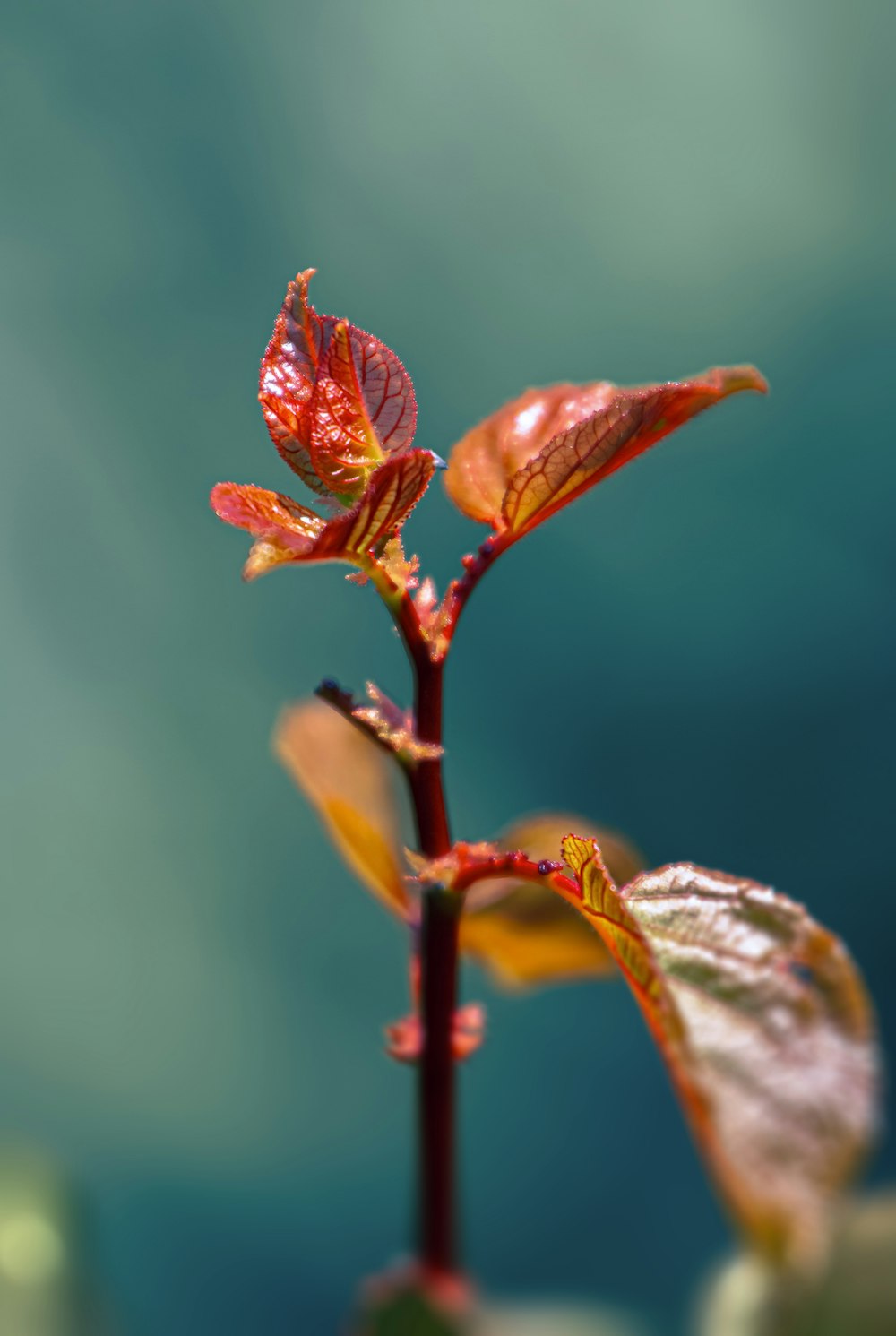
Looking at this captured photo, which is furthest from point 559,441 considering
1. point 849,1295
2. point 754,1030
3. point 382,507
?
point 849,1295

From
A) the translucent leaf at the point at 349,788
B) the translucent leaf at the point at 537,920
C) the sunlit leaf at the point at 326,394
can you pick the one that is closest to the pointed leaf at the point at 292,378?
the sunlit leaf at the point at 326,394

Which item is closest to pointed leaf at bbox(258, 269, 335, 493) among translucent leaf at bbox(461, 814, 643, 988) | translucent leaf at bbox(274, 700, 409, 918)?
translucent leaf at bbox(274, 700, 409, 918)

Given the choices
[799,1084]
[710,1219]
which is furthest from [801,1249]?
[710,1219]

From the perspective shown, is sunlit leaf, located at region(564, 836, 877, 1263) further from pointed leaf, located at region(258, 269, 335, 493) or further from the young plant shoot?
pointed leaf, located at region(258, 269, 335, 493)

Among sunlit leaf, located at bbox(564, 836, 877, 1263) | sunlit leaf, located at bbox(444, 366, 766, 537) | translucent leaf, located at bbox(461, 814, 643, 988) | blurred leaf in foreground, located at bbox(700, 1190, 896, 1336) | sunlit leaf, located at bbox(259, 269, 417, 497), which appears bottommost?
blurred leaf in foreground, located at bbox(700, 1190, 896, 1336)

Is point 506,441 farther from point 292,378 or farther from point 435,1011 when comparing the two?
point 435,1011

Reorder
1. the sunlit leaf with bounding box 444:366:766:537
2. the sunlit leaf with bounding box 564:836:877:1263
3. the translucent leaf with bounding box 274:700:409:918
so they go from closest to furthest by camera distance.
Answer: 1. the sunlit leaf with bounding box 564:836:877:1263
2. the sunlit leaf with bounding box 444:366:766:537
3. the translucent leaf with bounding box 274:700:409:918

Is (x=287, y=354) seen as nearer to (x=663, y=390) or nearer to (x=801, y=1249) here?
(x=663, y=390)
